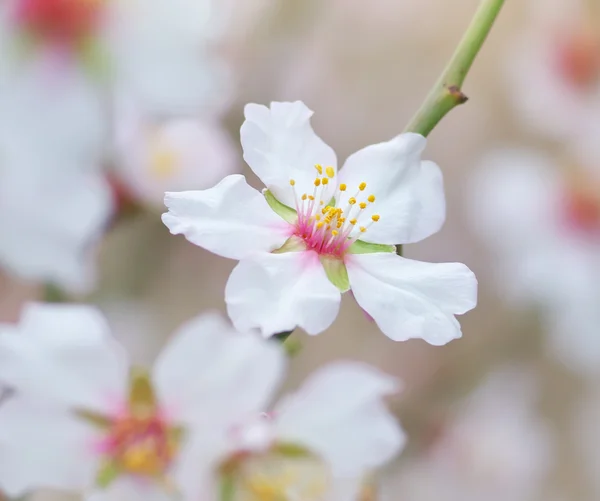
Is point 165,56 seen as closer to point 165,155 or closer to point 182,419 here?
point 165,155

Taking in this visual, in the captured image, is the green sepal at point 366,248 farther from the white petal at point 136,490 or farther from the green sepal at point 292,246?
the white petal at point 136,490

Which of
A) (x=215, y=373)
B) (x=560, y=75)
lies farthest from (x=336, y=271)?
(x=560, y=75)

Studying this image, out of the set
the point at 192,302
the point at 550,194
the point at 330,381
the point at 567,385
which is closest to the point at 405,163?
the point at 330,381

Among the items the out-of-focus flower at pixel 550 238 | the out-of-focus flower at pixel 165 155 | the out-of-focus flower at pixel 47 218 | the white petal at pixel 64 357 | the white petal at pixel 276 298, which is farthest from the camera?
the out-of-focus flower at pixel 550 238

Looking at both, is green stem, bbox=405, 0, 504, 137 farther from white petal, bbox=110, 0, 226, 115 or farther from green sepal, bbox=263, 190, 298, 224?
white petal, bbox=110, 0, 226, 115

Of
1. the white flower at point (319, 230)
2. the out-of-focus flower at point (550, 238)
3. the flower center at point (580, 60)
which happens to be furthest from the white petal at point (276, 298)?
the flower center at point (580, 60)

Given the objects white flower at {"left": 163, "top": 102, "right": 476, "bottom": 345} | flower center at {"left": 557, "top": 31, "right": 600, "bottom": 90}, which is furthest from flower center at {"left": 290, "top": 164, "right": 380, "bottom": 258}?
flower center at {"left": 557, "top": 31, "right": 600, "bottom": 90}
